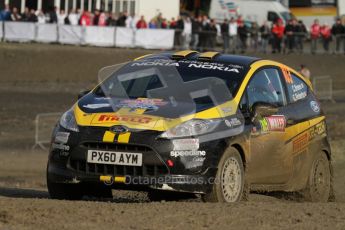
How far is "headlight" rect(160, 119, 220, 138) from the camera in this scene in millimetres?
9137

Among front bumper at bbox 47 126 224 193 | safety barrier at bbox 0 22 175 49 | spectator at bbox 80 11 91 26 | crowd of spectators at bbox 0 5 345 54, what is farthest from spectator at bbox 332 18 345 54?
front bumper at bbox 47 126 224 193

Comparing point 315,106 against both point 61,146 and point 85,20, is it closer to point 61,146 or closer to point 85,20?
point 61,146

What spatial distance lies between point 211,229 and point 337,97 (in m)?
26.4

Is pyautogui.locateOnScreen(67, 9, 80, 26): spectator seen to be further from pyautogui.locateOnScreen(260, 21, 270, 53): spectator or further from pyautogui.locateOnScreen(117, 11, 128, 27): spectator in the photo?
pyautogui.locateOnScreen(260, 21, 270, 53): spectator

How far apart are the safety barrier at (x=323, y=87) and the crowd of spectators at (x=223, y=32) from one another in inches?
181

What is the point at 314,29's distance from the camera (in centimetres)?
4084

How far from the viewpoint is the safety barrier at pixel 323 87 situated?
3225 centimetres

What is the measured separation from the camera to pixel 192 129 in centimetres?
923

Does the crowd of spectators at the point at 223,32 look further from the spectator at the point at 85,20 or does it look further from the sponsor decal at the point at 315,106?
the sponsor decal at the point at 315,106

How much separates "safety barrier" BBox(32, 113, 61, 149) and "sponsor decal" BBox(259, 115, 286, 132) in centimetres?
1130

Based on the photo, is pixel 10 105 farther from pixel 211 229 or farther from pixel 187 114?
pixel 211 229

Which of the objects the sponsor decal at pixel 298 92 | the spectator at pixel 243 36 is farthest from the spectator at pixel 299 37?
the sponsor decal at pixel 298 92

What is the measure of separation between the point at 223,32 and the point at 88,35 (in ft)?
18.8

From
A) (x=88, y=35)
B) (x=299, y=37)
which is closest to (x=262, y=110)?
(x=88, y=35)
